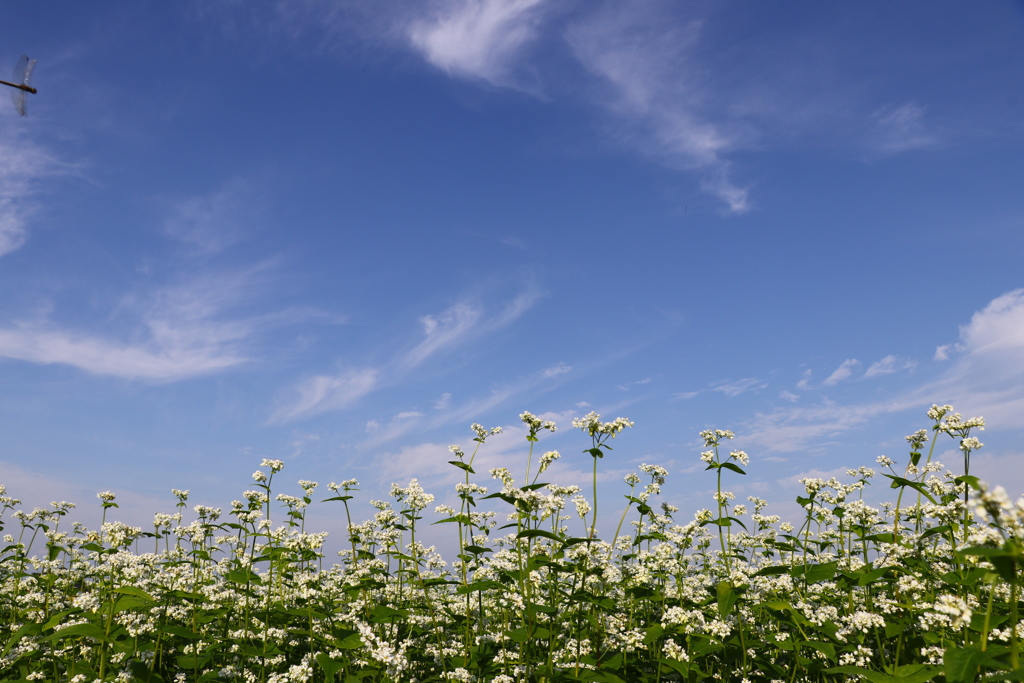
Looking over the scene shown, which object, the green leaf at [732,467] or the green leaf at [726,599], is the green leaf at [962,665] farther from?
the green leaf at [732,467]

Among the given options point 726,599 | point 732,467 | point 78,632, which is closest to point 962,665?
point 726,599

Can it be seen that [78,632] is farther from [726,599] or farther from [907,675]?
[907,675]

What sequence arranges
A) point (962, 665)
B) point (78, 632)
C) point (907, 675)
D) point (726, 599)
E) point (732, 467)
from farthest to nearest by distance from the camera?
1. point (732, 467)
2. point (78, 632)
3. point (726, 599)
4. point (907, 675)
5. point (962, 665)

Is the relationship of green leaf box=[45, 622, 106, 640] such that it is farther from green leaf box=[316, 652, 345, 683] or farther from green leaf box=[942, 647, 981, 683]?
green leaf box=[942, 647, 981, 683]

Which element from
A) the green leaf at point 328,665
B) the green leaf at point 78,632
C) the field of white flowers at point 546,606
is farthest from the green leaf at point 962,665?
the green leaf at point 78,632

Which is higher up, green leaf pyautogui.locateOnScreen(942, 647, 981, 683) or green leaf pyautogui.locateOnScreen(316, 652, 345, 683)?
green leaf pyautogui.locateOnScreen(942, 647, 981, 683)

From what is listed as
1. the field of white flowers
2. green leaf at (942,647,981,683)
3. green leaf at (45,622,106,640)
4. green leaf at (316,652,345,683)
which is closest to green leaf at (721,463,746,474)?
the field of white flowers

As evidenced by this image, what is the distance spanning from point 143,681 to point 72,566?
8006 millimetres

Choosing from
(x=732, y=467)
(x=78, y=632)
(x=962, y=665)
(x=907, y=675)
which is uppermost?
(x=732, y=467)

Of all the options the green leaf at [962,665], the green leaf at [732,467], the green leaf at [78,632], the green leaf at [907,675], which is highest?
the green leaf at [732,467]

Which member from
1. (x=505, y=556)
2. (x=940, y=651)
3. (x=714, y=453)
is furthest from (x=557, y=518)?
(x=940, y=651)

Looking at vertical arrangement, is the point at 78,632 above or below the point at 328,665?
above

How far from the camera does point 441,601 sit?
11.3m

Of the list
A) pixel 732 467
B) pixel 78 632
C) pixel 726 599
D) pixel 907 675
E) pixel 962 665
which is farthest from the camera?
pixel 732 467
